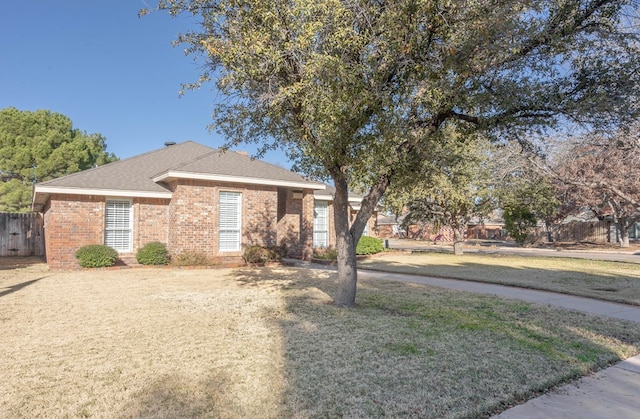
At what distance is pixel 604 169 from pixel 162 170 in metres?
18.6

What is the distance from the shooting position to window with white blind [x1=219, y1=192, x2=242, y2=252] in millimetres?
15531

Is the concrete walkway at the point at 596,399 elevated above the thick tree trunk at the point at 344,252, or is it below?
below

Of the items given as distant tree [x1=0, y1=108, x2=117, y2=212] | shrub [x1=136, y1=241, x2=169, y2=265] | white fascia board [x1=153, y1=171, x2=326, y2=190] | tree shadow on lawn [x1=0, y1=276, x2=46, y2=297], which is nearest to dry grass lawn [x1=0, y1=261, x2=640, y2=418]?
tree shadow on lawn [x1=0, y1=276, x2=46, y2=297]

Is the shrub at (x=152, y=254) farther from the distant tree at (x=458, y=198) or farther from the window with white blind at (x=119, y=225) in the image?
the distant tree at (x=458, y=198)

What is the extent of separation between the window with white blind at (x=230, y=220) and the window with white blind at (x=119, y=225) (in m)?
3.22

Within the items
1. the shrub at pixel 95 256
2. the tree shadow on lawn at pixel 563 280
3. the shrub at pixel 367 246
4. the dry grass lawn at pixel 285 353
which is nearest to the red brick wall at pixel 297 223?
the shrub at pixel 367 246

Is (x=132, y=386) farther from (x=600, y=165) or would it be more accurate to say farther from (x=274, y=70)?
(x=600, y=165)

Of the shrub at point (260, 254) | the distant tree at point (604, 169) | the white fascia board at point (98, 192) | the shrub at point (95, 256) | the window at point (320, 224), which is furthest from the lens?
the window at point (320, 224)

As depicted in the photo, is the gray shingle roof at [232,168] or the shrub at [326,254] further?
the shrub at [326,254]

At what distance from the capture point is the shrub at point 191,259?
1434 centimetres

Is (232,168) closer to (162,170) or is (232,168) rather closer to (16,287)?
(162,170)

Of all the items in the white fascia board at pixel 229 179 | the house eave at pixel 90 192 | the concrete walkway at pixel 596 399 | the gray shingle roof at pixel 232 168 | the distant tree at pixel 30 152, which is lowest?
the concrete walkway at pixel 596 399

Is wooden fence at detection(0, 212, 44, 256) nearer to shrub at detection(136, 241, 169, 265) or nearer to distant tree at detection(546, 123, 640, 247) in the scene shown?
shrub at detection(136, 241, 169, 265)

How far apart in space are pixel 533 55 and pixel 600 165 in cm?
1452
